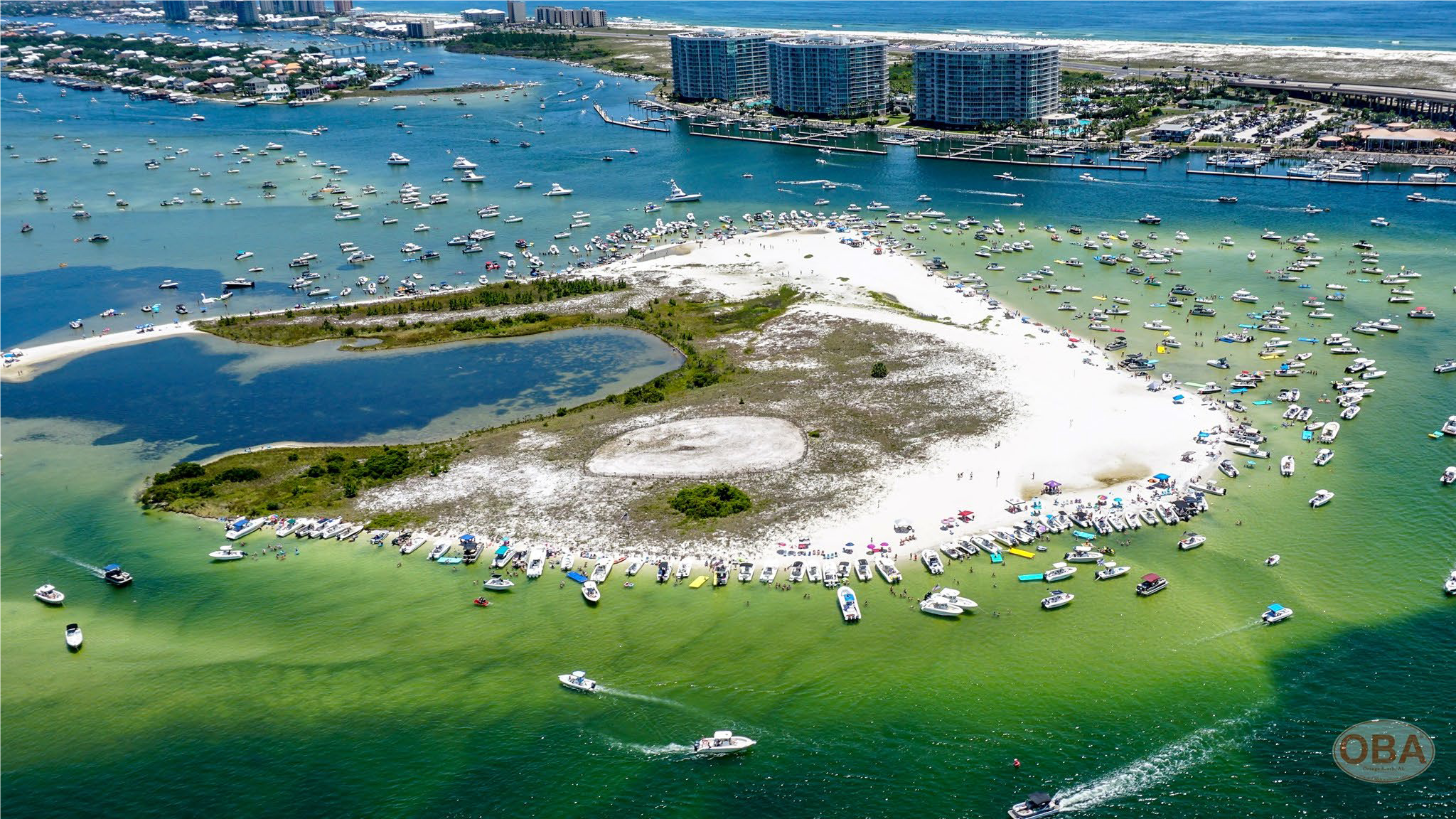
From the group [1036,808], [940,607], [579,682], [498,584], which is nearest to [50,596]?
[498,584]

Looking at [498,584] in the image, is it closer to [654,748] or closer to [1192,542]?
[654,748]

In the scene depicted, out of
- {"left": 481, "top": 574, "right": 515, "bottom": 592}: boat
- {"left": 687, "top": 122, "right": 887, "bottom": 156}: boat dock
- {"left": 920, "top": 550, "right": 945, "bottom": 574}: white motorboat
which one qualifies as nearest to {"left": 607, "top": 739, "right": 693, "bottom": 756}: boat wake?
{"left": 481, "top": 574, "right": 515, "bottom": 592}: boat

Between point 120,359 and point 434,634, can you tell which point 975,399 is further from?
point 120,359

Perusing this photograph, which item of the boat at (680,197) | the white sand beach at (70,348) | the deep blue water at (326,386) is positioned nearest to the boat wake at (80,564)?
the deep blue water at (326,386)

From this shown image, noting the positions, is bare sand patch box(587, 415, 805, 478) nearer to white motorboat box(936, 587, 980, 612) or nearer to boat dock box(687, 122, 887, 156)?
white motorboat box(936, 587, 980, 612)

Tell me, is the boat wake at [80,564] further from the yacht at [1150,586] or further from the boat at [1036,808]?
the yacht at [1150,586]
